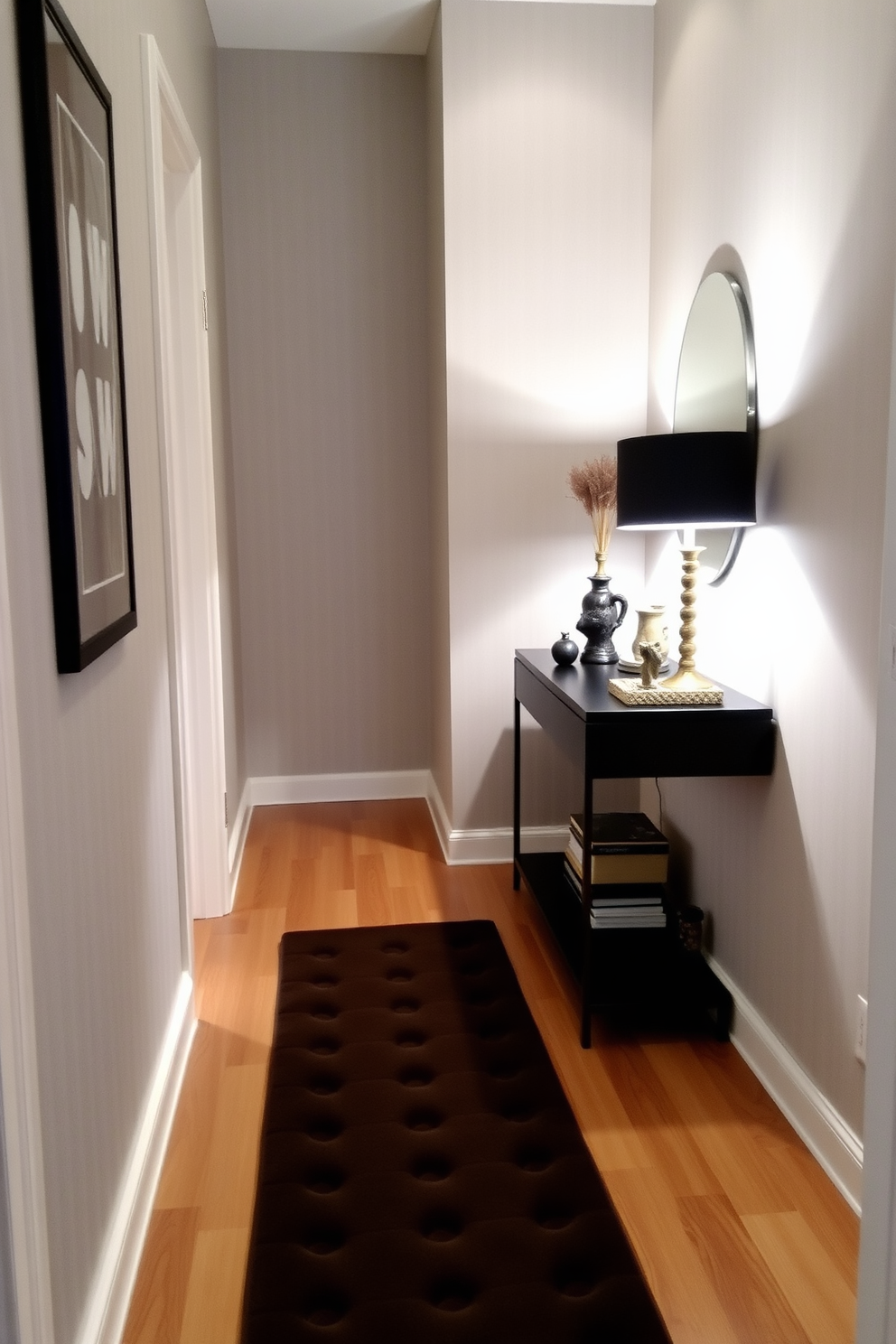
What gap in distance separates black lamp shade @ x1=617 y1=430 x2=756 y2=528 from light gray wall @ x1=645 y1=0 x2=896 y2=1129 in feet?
0.23

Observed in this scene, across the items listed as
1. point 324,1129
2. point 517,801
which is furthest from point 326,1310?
point 517,801

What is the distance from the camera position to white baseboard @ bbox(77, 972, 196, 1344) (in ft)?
5.15

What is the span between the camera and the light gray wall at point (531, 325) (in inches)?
131

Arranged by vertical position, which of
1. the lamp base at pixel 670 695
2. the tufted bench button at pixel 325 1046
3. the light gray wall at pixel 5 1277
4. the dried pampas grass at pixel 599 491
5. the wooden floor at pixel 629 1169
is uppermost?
the dried pampas grass at pixel 599 491

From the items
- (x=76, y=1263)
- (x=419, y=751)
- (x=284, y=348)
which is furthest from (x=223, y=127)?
(x=76, y=1263)

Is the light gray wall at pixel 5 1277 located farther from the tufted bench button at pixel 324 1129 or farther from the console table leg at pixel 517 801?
the console table leg at pixel 517 801

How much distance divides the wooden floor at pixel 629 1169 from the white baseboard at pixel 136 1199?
3 cm

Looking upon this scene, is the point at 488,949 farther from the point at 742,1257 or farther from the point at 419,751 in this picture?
the point at 419,751

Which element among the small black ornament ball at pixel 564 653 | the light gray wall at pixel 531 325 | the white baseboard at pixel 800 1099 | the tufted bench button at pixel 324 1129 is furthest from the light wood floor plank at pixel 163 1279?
the light gray wall at pixel 531 325

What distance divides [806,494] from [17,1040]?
67.5 inches

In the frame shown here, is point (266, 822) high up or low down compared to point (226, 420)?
down

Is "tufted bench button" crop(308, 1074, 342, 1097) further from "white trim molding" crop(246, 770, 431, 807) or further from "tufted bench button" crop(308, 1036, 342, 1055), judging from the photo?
"white trim molding" crop(246, 770, 431, 807)

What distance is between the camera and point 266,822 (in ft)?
13.6

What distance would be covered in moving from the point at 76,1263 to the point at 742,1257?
1.05m
